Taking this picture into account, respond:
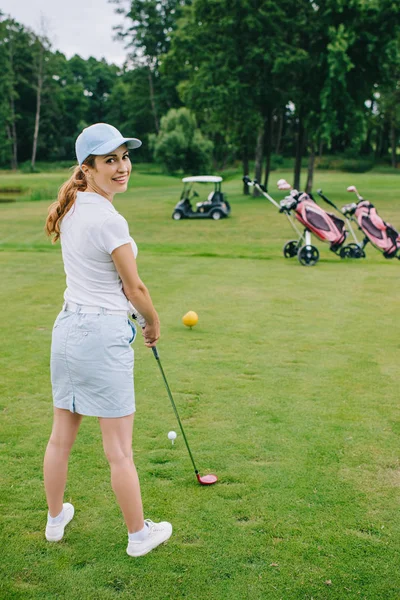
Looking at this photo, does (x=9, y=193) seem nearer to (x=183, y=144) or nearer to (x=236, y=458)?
(x=183, y=144)

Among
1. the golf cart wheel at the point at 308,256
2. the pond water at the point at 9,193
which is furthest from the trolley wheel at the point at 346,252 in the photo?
the pond water at the point at 9,193

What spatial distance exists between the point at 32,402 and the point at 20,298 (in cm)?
408

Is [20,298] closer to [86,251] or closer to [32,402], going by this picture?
[32,402]

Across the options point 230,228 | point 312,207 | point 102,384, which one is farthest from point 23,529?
point 230,228

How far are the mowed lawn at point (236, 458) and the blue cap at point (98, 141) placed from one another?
1854mm

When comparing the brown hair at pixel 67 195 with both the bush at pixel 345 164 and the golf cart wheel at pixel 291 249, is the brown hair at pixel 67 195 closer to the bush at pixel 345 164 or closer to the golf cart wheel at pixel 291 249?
the golf cart wheel at pixel 291 249

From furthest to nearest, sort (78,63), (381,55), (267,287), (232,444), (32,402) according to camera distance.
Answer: (78,63) → (381,55) → (267,287) → (32,402) → (232,444)

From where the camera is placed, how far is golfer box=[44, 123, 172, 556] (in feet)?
8.84

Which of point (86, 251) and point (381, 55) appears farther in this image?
point (381, 55)

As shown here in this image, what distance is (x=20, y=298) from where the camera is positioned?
862 cm

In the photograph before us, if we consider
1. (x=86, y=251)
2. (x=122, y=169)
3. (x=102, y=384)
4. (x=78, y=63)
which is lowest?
(x=102, y=384)

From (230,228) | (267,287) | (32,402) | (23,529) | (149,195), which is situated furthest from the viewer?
(149,195)

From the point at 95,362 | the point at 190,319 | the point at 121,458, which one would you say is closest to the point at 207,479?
the point at 121,458

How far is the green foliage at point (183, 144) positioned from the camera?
149 ft
